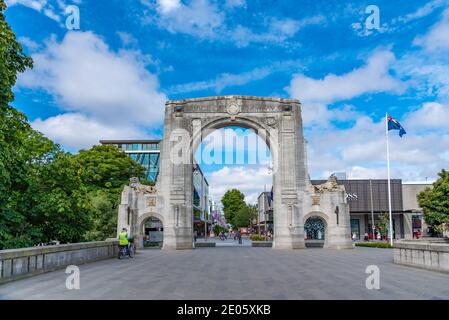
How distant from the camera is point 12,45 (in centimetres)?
1608

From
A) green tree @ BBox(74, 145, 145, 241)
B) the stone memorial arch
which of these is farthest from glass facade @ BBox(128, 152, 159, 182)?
the stone memorial arch

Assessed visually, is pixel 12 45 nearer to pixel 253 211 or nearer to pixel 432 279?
pixel 432 279

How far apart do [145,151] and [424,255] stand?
78.1 meters

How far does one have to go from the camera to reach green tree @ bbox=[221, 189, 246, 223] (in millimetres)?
109325

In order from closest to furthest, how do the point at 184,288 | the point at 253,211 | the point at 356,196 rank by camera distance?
1. the point at 184,288
2. the point at 356,196
3. the point at 253,211

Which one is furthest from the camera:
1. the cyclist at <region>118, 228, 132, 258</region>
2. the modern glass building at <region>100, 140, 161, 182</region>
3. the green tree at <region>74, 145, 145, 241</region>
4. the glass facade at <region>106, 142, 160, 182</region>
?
the modern glass building at <region>100, 140, 161, 182</region>

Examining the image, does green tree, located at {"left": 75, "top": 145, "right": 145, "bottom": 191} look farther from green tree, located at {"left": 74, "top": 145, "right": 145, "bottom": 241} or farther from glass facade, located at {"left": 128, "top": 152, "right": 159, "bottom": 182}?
glass facade, located at {"left": 128, "top": 152, "right": 159, "bottom": 182}

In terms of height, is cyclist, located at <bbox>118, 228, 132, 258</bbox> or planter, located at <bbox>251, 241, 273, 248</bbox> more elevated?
cyclist, located at <bbox>118, 228, 132, 258</bbox>

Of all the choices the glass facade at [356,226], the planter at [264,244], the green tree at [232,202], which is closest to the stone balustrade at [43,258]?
the planter at [264,244]

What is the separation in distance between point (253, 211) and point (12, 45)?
8639 cm

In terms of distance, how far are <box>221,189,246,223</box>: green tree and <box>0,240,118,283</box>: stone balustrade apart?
89.1 metres
